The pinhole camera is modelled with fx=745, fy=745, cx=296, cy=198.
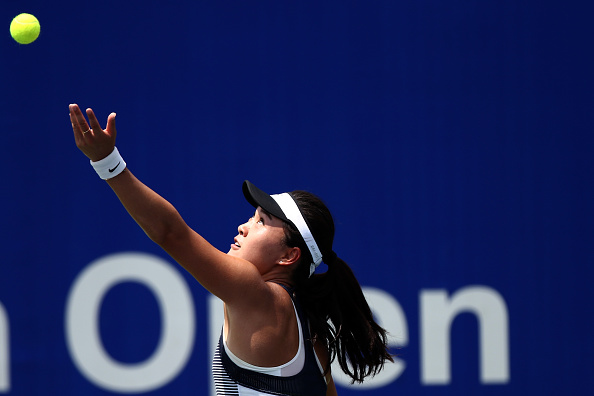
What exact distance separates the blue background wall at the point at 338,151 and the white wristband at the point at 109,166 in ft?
6.48

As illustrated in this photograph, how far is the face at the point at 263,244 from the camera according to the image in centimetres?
202

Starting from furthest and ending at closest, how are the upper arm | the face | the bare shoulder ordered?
the face → the bare shoulder → the upper arm

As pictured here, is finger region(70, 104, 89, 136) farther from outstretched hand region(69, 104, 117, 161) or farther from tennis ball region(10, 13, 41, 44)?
tennis ball region(10, 13, 41, 44)

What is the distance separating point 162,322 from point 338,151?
3.99 feet

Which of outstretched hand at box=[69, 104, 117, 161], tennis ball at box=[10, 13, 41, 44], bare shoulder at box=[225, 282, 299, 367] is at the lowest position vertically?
bare shoulder at box=[225, 282, 299, 367]

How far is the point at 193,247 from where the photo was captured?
1.71 meters

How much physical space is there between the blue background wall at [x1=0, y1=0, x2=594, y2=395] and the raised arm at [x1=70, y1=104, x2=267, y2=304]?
1.82 m

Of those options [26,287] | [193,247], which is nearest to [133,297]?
[26,287]

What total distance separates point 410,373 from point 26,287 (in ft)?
6.24

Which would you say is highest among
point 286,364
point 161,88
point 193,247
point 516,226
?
point 161,88

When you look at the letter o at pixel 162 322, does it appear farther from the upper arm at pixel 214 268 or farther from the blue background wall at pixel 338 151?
the upper arm at pixel 214 268

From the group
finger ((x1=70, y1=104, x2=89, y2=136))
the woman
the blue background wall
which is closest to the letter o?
the blue background wall

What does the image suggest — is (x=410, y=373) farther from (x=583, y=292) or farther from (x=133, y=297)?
(x=133, y=297)

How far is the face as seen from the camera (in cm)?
202
